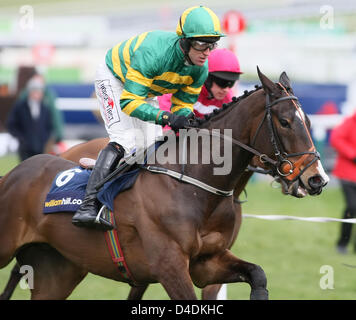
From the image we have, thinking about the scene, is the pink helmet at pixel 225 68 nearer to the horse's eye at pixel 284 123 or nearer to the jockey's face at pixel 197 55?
the jockey's face at pixel 197 55

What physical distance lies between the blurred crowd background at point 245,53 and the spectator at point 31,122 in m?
3.91

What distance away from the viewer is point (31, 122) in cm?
1006

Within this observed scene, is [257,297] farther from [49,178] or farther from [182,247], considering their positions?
[49,178]

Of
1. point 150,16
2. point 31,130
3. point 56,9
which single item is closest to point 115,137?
point 31,130

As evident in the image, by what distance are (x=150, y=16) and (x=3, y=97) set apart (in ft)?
37.8

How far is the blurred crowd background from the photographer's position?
1414 cm

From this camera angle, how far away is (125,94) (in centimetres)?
427

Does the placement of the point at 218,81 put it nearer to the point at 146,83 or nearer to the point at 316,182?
the point at 146,83

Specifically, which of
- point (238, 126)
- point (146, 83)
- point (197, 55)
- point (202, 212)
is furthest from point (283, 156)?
point (146, 83)

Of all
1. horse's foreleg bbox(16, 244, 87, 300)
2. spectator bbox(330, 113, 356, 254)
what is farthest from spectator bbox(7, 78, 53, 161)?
horse's foreleg bbox(16, 244, 87, 300)

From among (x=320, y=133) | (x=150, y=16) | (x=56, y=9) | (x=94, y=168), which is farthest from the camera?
(x=56, y=9)

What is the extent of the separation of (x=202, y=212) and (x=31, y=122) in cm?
630

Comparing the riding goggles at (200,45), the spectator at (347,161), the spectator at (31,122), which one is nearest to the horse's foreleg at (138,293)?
the riding goggles at (200,45)

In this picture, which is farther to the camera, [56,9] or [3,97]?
[56,9]
